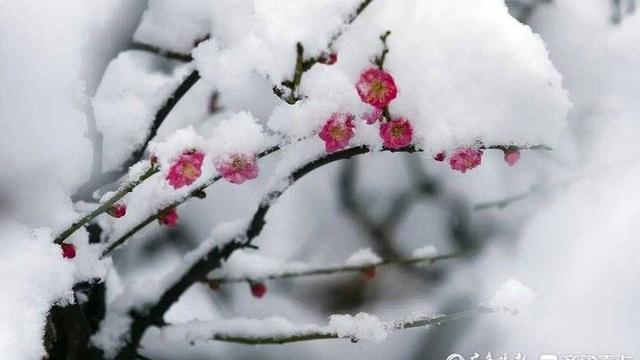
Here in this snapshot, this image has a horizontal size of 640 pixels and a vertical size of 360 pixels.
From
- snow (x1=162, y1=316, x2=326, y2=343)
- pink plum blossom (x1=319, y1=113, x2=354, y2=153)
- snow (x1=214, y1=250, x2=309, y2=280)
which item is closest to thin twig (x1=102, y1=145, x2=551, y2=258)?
pink plum blossom (x1=319, y1=113, x2=354, y2=153)

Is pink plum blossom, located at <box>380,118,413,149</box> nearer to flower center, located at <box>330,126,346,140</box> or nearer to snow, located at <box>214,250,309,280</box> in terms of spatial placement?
flower center, located at <box>330,126,346,140</box>

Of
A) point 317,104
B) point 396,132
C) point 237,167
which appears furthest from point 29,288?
point 396,132

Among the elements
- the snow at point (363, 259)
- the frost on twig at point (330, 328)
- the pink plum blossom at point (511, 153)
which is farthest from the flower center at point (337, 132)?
the snow at point (363, 259)

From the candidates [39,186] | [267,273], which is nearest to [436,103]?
[267,273]

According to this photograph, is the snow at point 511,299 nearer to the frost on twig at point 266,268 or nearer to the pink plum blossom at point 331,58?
the frost on twig at point 266,268

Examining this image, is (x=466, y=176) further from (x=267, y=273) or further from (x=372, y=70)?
(x=372, y=70)

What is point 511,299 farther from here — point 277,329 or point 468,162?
point 277,329
